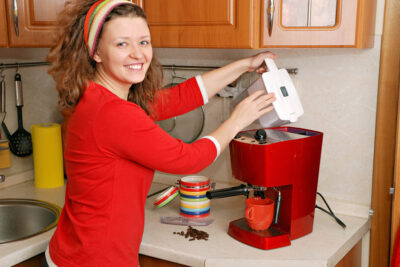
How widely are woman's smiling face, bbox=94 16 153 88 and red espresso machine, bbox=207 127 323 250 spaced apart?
395 mm

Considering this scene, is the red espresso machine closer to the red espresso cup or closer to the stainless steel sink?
the red espresso cup

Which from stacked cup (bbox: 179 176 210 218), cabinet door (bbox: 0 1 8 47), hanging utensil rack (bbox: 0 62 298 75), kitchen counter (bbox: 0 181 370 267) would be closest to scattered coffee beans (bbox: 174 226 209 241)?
kitchen counter (bbox: 0 181 370 267)

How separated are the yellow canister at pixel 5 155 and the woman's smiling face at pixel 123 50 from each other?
41.0 inches

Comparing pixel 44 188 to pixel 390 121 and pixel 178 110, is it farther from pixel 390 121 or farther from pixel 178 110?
pixel 390 121

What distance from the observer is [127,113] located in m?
1.23

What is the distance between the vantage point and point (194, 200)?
5.64 feet

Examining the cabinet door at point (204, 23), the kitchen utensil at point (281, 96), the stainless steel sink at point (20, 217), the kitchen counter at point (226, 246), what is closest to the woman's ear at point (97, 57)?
the cabinet door at point (204, 23)

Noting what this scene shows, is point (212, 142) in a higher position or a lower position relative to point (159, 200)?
higher

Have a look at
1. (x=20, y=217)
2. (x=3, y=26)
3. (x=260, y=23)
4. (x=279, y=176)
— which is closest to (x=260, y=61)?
(x=260, y=23)

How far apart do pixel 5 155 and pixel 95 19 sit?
3.89 ft

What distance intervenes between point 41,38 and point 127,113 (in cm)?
74

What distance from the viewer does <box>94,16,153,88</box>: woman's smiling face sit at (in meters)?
1.28

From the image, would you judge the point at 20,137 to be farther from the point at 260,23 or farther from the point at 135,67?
the point at 260,23

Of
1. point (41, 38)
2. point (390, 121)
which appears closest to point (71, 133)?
point (41, 38)
